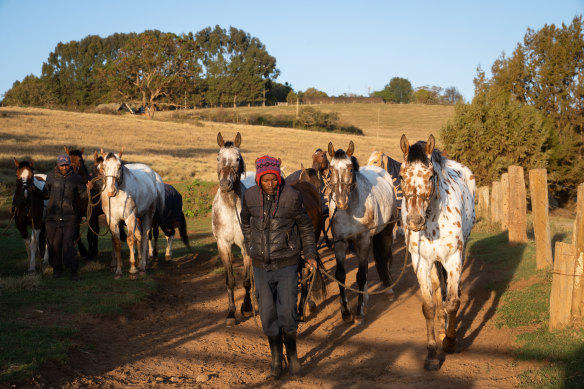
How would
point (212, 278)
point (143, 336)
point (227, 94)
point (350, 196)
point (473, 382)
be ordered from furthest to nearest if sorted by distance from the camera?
1. point (227, 94)
2. point (212, 278)
3. point (350, 196)
4. point (143, 336)
5. point (473, 382)

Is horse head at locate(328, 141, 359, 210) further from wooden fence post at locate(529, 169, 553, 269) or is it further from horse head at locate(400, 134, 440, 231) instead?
wooden fence post at locate(529, 169, 553, 269)

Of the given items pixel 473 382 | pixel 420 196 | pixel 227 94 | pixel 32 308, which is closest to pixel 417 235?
pixel 420 196

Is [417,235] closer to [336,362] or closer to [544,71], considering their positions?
[336,362]

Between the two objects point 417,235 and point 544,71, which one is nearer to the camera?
point 417,235

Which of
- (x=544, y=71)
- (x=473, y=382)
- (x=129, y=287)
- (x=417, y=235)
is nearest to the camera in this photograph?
(x=473, y=382)

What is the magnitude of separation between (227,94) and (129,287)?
3161 inches

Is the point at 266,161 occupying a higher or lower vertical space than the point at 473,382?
higher

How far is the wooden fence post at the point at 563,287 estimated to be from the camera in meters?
6.03

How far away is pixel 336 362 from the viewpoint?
19.9 feet

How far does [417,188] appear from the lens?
545 cm

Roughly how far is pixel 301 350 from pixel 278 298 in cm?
135

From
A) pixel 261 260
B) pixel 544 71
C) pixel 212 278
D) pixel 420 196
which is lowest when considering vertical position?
pixel 212 278

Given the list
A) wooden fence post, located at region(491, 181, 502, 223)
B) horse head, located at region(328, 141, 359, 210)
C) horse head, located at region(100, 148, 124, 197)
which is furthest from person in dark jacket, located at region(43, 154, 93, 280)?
wooden fence post, located at region(491, 181, 502, 223)

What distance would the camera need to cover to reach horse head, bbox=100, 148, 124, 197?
9.36m
